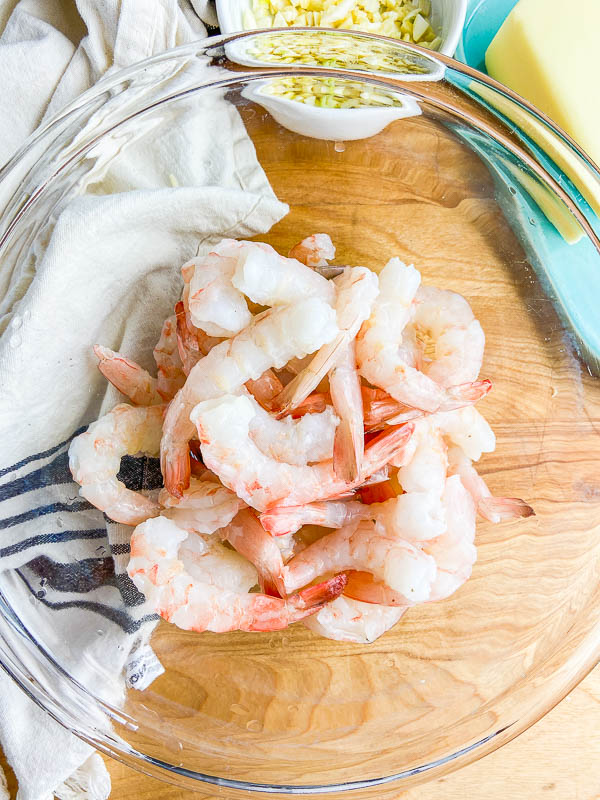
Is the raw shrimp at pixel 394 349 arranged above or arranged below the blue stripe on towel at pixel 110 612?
above

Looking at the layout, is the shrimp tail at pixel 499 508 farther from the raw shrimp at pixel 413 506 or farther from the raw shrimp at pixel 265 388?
the raw shrimp at pixel 265 388

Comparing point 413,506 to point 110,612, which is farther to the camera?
point 110,612

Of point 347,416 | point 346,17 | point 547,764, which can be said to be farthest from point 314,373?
point 547,764

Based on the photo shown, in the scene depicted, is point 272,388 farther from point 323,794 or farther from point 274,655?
point 323,794

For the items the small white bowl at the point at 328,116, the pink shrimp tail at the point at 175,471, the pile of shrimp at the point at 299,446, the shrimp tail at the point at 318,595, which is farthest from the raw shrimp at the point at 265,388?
the small white bowl at the point at 328,116

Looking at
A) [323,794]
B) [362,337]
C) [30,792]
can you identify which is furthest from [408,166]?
[30,792]

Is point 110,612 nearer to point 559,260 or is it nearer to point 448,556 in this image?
point 448,556
